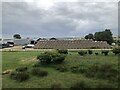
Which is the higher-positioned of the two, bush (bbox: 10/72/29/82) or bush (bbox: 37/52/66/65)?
bush (bbox: 37/52/66/65)

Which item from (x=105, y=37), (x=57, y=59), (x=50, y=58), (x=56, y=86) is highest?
(x=105, y=37)

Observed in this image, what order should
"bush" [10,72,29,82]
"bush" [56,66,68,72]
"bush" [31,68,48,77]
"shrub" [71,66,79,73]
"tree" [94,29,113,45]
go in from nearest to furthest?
"bush" [10,72,29,82] < "bush" [31,68,48,77] < "shrub" [71,66,79,73] < "bush" [56,66,68,72] < "tree" [94,29,113,45]

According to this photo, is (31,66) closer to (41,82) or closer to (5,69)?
(5,69)

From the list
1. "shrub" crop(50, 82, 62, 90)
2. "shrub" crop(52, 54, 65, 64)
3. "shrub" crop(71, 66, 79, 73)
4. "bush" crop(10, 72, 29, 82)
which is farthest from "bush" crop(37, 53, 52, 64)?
"shrub" crop(50, 82, 62, 90)

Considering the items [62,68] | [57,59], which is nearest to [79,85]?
[62,68]

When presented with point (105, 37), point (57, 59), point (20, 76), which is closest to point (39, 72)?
point (20, 76)

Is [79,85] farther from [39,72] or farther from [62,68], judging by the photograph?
[62,68]

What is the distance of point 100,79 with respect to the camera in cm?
2998

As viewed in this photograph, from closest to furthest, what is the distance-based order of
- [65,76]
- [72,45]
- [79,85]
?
[79,85] < [65,76] < [72,45]

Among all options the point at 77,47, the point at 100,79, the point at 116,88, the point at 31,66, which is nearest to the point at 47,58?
the point at 31,66

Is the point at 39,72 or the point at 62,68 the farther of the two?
the point at 62,68

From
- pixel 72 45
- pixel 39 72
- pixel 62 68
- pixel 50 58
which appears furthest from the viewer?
pixel 72 45

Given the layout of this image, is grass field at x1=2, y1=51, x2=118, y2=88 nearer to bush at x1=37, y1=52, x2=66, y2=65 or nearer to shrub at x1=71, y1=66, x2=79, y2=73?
shrub at x1=71, y1=66, x2=79, y2=73

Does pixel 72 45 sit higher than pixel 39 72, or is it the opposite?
pixel 72 45
